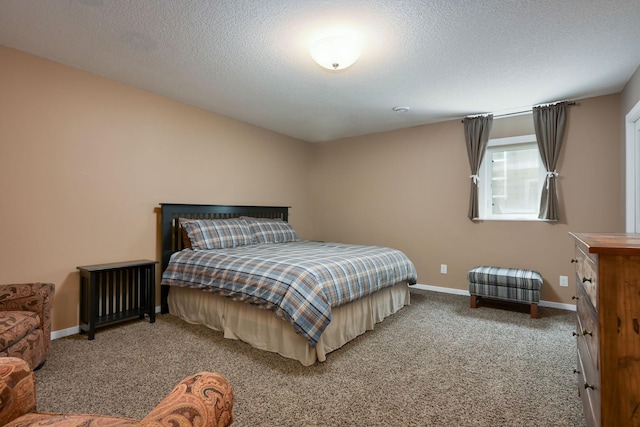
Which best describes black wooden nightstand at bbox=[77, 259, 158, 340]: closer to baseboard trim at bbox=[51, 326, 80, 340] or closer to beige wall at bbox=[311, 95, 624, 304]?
baseboard trim at bbox=[51, 326, 80, 340]

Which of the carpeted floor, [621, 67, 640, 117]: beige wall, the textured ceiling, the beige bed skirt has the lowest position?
the carpeted floor

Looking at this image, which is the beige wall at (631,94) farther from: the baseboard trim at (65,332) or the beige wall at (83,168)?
the baseboard trim at (65,332)

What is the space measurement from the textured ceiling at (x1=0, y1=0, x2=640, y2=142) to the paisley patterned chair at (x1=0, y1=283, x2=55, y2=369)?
76.5 inches

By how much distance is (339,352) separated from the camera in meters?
2.49

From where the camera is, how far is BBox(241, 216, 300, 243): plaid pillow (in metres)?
4.09

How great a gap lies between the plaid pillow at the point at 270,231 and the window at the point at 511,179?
2695mm

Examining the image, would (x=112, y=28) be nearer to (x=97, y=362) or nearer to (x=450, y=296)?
(x=97, y=362)

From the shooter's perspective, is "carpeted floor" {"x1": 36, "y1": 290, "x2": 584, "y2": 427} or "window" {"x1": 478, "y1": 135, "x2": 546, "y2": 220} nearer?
"carpeted floor" {"x1": 36, "y1": 290, "x2": 584, "y2": 427}

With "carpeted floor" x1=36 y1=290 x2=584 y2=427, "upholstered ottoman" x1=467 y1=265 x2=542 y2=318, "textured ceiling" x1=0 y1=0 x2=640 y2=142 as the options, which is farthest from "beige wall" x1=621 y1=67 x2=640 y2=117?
"carpeted floor" x1=36 y1=290 x2=584 y2=427

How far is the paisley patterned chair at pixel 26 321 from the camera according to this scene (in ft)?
6.11

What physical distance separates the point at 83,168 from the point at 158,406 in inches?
122

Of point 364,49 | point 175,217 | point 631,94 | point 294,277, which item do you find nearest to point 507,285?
point 631,94

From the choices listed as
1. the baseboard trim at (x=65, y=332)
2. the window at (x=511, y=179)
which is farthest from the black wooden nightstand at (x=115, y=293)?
the window at (x=511, y=179)

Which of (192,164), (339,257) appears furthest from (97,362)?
(192,164)
